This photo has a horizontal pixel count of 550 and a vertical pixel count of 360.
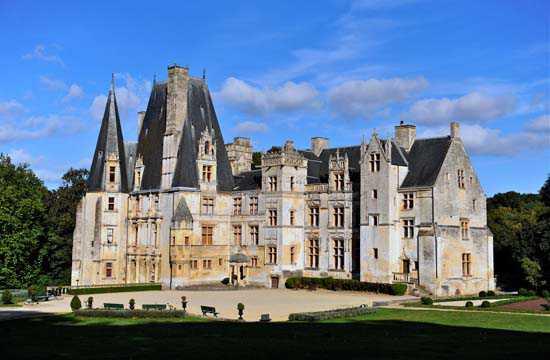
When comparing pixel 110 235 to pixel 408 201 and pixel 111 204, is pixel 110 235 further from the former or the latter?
pixel 408 201

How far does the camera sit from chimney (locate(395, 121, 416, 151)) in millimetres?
50969

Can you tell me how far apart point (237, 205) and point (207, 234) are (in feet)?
12.1

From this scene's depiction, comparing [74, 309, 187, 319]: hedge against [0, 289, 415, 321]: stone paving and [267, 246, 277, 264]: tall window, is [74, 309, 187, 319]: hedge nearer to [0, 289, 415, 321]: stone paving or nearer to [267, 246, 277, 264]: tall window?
[0, 289, 415, 321]: stone paving

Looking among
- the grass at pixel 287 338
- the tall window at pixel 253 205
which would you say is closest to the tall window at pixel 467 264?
the grass at pixel 287 338

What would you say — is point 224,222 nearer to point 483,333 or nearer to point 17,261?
point 17,261

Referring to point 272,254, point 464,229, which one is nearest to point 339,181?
point 272,254

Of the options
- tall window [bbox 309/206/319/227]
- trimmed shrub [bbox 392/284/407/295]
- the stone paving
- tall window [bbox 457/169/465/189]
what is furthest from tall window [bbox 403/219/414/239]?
tall window [bbox 309/206/319/227]

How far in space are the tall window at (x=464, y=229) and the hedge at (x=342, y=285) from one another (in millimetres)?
6155

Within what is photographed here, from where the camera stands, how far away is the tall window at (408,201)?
4797 centimetres

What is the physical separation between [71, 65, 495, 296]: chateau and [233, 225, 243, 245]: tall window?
0.17 meters

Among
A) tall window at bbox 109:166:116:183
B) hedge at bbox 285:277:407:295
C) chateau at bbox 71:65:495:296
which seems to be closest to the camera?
hedge at bbox 285:277:407:295

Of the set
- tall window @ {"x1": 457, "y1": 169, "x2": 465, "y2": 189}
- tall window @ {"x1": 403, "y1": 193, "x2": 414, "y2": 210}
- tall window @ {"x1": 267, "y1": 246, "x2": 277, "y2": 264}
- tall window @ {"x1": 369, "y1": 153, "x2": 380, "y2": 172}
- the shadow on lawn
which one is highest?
tall window @ {"x1": 369, "y1": 153, "x2": 380, "y2": 172}

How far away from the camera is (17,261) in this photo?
183ft

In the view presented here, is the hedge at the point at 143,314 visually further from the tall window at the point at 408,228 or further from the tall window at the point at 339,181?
the tall window at the point at 339,181
